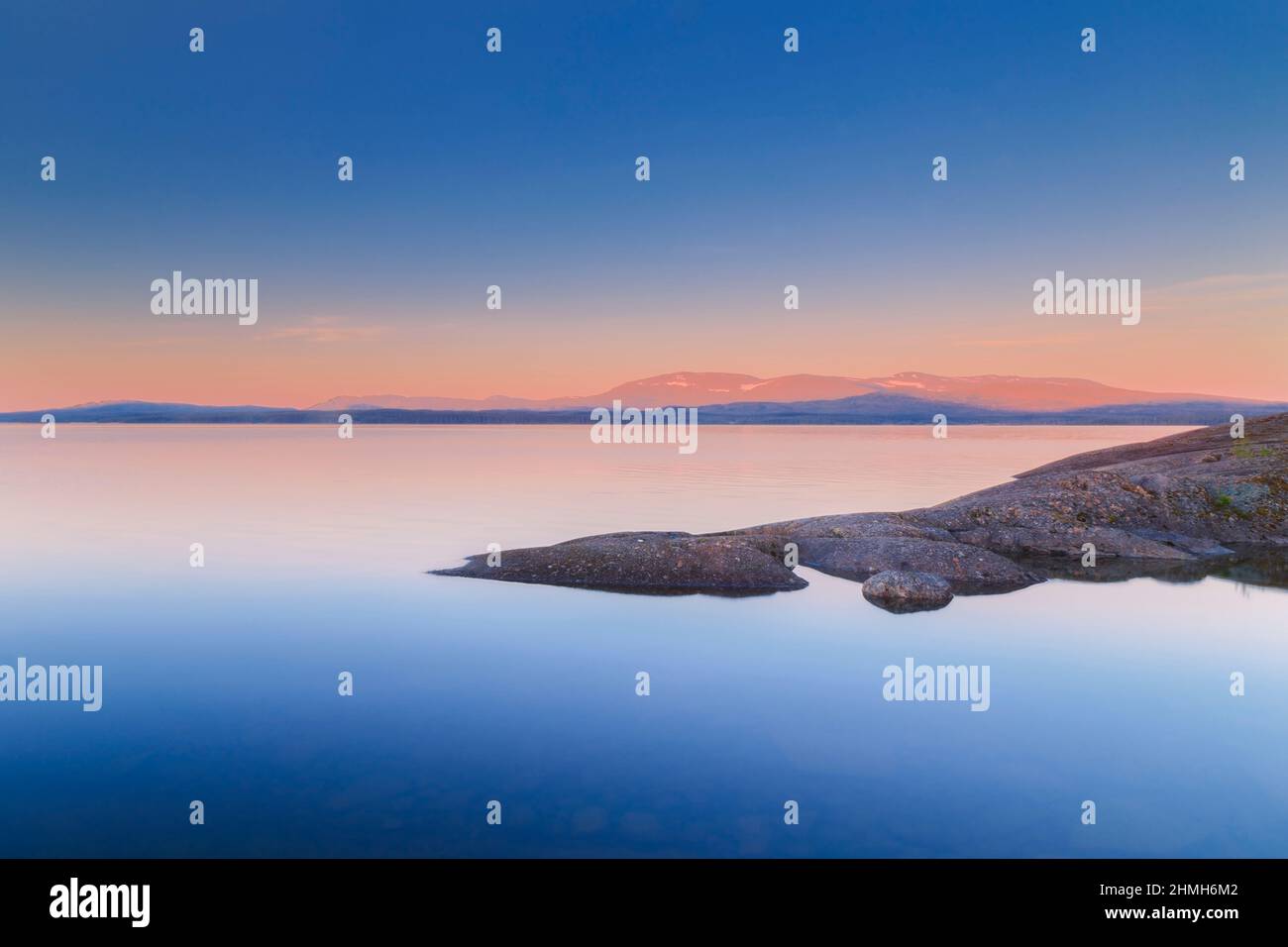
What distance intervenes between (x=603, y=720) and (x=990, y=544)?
2318cm

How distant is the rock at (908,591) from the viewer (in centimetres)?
2389

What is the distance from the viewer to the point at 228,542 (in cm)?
3597

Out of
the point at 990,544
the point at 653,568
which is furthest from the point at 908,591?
the point at 990,544

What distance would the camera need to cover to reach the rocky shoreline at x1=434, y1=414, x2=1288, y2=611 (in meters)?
Result: 26.6

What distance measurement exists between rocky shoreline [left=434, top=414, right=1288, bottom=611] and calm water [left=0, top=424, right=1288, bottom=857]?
1.47m

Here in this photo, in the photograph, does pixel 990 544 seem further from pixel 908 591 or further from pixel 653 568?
pixel 653 568

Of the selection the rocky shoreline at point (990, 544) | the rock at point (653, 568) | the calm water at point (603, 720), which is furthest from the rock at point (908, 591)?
the rock at point (653, 568)

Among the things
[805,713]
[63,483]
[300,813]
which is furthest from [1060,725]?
[63,483]

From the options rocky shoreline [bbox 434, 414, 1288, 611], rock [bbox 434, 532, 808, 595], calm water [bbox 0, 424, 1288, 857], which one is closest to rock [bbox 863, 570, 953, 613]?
rocky shoreline [bbox 434, 414, 1288, 611]

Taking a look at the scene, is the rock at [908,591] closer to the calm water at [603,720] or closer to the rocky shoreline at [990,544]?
the rocky shoreline at [990,544]

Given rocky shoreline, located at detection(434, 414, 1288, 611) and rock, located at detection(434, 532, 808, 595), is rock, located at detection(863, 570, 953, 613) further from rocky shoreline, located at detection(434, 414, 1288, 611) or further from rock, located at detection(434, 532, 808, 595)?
rock, located at detection(434, 532, 808, 595)

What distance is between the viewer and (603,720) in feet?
51.3

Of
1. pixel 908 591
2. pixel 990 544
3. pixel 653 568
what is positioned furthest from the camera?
pixel 990 544

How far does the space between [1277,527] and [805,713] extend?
31494 millimetres
